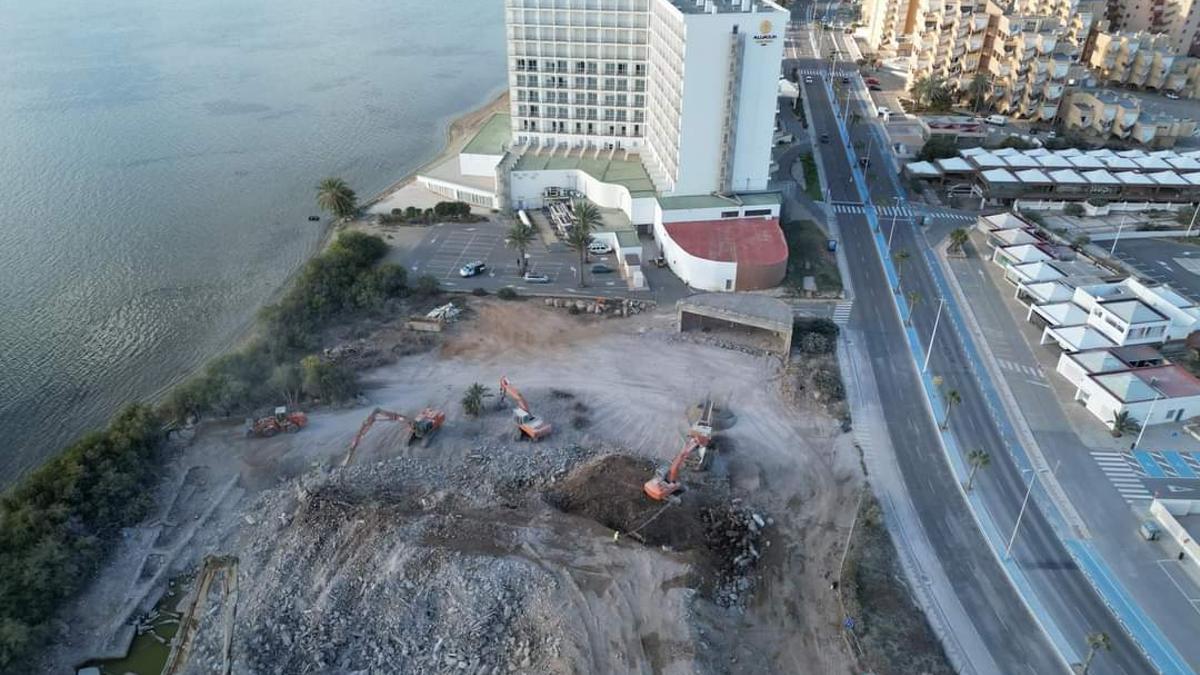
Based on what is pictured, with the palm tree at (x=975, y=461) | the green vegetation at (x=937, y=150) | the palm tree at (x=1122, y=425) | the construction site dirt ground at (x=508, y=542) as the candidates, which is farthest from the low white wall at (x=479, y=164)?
the palm tree at (x=1122, y=425)

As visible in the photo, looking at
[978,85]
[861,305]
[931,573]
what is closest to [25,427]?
[931,573]

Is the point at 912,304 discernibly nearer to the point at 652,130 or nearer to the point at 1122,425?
the point at 1122,425

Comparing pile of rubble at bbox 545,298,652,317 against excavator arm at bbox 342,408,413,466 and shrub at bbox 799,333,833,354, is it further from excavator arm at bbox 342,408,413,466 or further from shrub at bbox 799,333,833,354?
excavator arm at bbox 342,408,413,466

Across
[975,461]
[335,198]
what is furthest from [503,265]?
[975,461]

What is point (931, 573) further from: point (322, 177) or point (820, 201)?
point (322, 177)

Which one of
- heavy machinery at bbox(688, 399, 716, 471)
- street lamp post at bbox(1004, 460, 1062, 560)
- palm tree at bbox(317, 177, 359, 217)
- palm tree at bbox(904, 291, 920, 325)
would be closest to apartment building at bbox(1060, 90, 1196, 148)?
palm tree at bbox(904, 291, 920, 325)

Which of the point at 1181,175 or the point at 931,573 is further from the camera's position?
the point at 1181,175
